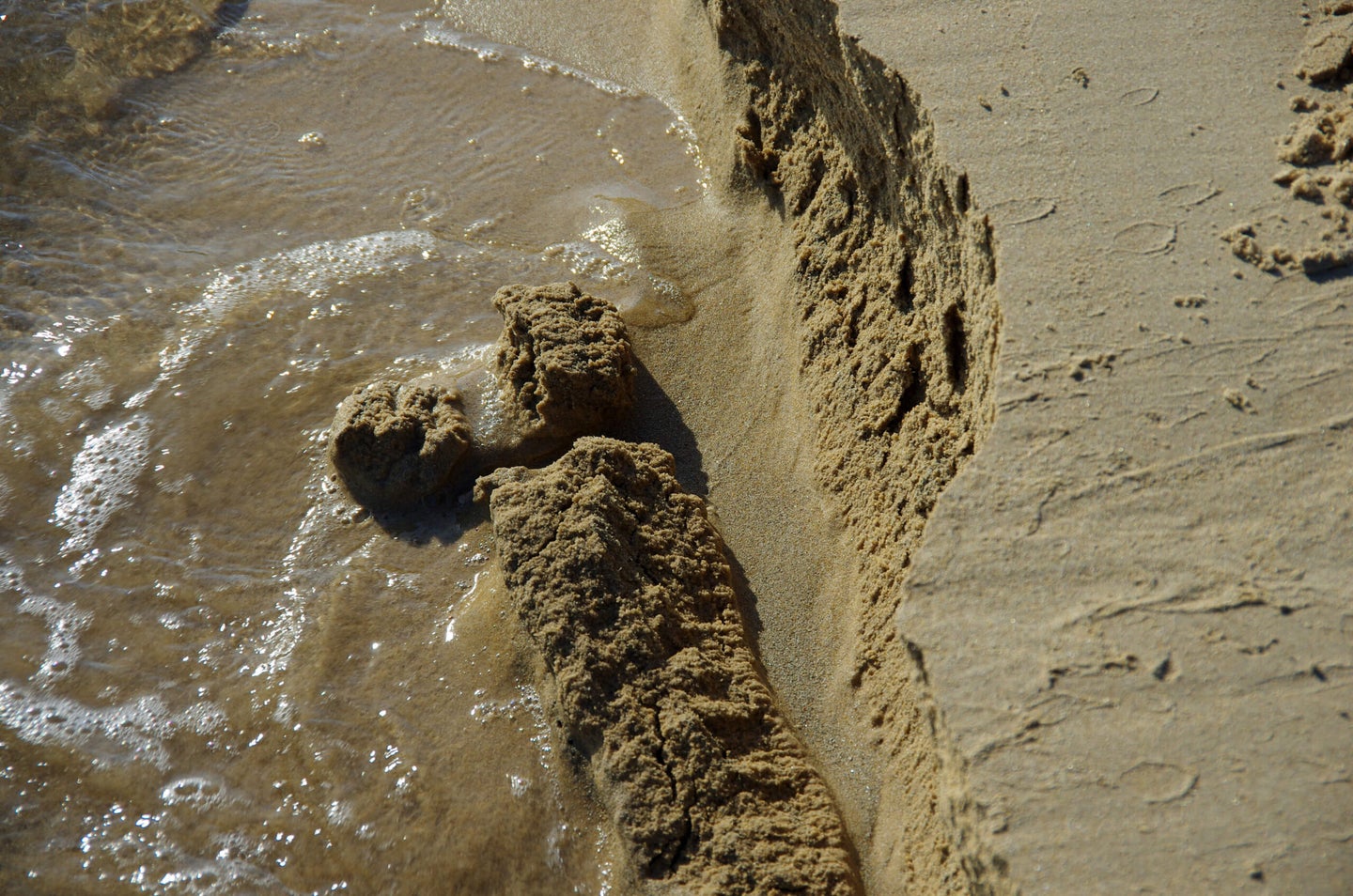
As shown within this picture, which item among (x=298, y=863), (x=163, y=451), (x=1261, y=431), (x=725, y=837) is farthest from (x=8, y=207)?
(x=1261, y=431)

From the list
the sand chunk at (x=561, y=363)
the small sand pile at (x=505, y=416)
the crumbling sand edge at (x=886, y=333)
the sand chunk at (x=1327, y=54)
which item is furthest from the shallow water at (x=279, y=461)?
the sand chunk at (x=1327, y=54)

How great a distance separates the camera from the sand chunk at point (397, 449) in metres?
2.69

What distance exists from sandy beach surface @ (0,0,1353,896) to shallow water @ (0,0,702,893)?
0.02 meters

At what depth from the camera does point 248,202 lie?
374 cm

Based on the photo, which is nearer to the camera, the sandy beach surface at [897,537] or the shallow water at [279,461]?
the sandy beach surface at [897,537]

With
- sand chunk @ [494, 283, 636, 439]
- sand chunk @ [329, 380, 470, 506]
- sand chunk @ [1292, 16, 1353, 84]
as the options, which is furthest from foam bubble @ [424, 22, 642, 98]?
sand chunk @ [1292, 16, 1353, 84]

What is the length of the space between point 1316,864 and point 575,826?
1450mm

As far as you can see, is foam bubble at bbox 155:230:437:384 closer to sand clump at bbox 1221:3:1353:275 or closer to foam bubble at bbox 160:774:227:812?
foam bubble at bbox 160:774:227:812

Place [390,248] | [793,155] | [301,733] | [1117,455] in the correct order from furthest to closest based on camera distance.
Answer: [390,248]
[793,155]
[301,733]
[1117,455]

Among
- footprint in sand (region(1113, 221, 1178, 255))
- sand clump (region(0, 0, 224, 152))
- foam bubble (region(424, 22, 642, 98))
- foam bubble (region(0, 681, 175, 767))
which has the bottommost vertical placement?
foam bubble (region(0, 681, 175, 767))

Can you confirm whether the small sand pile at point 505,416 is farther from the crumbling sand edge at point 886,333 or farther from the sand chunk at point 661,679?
the crumbling sand edge at point 886,333

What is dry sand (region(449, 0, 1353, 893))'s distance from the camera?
1.48 meters

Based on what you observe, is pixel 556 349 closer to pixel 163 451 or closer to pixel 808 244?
pixel 808 244

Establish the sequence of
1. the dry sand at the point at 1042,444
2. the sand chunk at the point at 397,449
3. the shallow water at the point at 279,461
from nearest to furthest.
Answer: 1. the dry sand at the point at 1042,444
2. the shallow water at the point at 279,461
3. the sand chunk at the point at 397,449
